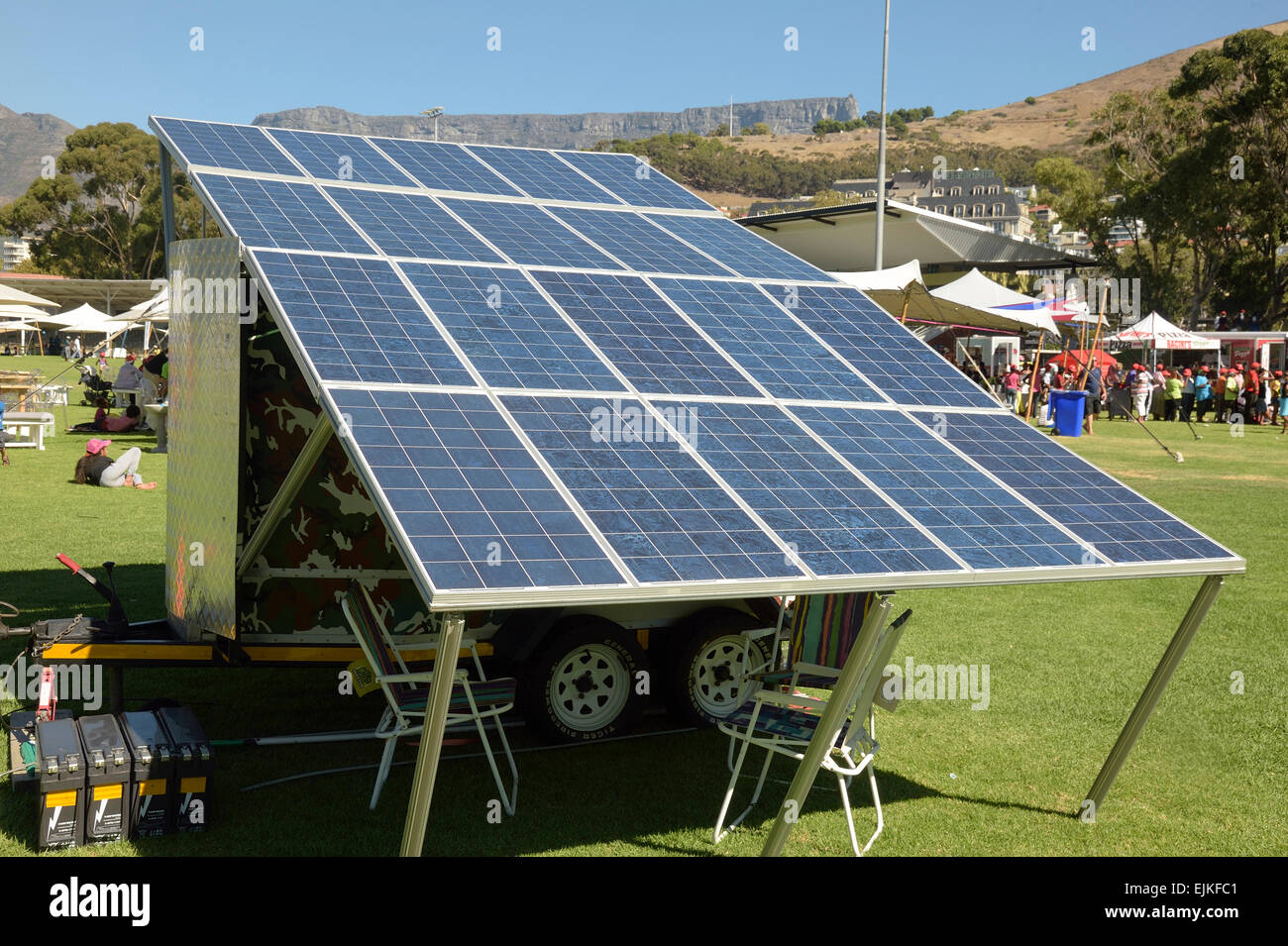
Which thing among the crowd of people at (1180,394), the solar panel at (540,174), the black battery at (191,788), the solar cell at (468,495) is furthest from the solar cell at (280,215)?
the crowd of people at (1180,394)

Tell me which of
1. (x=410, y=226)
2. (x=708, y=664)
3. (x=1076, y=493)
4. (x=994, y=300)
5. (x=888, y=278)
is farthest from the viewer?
(x=994, y=300)

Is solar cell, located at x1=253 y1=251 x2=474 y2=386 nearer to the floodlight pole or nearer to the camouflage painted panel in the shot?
the camouflage painted panel

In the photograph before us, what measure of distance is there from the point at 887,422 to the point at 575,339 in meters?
1.84

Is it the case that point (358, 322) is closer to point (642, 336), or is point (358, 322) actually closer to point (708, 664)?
point (642, 336)

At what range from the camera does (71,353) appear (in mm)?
66250

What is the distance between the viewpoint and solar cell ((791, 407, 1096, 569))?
17.7 ft

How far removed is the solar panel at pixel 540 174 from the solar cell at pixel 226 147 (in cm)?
202

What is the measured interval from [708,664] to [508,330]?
3.03m

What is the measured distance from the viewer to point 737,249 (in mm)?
9211

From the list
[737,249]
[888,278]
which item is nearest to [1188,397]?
[888,278]

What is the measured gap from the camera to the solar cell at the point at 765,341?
266 inches

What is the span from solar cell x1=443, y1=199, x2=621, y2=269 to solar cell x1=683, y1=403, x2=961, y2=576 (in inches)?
84.4

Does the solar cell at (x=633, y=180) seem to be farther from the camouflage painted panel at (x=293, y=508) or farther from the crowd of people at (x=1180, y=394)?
the crowd of people at (x=1180, y=394)
